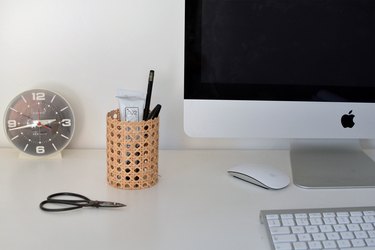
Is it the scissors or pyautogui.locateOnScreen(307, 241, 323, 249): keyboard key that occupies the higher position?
the scissors

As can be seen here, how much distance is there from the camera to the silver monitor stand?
3.02 ft

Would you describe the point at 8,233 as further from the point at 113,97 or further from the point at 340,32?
the point at 340,32

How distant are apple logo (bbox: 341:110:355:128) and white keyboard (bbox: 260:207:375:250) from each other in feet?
0.71

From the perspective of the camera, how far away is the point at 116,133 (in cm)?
87

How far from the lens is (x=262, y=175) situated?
92cm

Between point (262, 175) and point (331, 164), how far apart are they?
0.18 metres

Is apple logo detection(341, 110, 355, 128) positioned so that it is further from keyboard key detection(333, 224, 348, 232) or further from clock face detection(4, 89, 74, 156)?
clock face detection(4, 89, 74, 156)

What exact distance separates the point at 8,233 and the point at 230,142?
0.55 metres

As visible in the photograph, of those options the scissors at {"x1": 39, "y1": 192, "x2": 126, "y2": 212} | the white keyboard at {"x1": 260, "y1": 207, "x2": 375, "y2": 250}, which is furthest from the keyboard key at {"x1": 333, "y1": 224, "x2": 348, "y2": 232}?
the scissors at {"x1": 39, "y1": 192, "x2": 126, "y2": 212}

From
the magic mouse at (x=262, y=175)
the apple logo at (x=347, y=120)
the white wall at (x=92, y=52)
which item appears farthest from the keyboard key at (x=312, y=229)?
the white wall at (x=92, y=52)

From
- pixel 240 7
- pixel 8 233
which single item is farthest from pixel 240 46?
pixel 8 233

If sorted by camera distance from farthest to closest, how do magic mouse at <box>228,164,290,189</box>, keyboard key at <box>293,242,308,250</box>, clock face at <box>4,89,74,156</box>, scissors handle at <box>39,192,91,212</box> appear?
clock face at <box>4,89,74,156</box> < magic mouse at <box>228,164,290,189</box> < scissors handle at <box>39,192,91,212</box> < keyboard key at <box>293,242,308,250</box>

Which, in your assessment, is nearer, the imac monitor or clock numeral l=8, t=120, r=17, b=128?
the imac monitor

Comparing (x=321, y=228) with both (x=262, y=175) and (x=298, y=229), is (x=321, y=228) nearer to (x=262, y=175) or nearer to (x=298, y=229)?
(x=298, y=229)
